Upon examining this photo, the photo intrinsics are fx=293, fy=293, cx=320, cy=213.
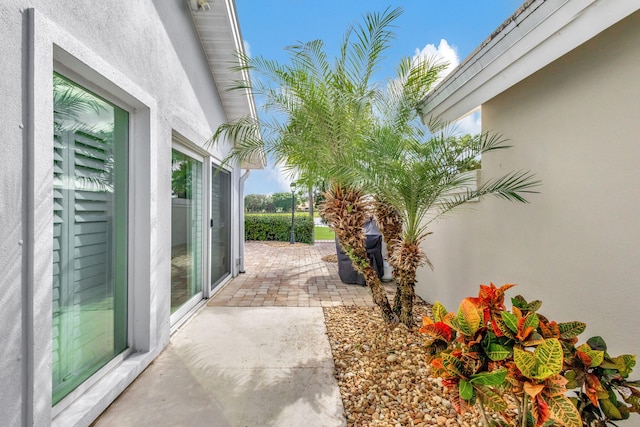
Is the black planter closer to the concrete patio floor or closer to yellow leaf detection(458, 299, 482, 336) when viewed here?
the concrete patio floor

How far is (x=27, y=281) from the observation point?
6.65 ft

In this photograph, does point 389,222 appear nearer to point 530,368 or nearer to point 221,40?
point 530,368

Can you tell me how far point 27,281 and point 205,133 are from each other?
4140 millimetres

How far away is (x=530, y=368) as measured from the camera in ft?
5.59

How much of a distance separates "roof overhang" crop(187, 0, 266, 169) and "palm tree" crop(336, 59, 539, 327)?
8.86 ft

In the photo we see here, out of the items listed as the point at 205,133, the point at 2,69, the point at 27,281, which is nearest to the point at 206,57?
the point at 205,133

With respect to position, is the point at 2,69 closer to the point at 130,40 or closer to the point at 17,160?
the point at 17,160

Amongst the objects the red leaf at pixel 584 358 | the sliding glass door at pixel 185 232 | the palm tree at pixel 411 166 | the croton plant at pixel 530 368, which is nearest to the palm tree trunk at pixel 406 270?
the palm tree at pixel 411 166

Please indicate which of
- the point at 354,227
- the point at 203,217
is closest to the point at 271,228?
the point at 203,217

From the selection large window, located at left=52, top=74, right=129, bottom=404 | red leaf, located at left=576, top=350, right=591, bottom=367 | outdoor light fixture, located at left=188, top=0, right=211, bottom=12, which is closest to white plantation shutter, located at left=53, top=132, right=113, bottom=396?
large window, located at left=52, top=74, right=129, bottom=404

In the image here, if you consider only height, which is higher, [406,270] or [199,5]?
[199,5]

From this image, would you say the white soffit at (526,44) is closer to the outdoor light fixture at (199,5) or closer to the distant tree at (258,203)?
the outdoor light fixture at (199,5)

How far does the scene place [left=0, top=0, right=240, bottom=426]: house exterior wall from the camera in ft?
6.28

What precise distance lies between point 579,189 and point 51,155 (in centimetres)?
444
